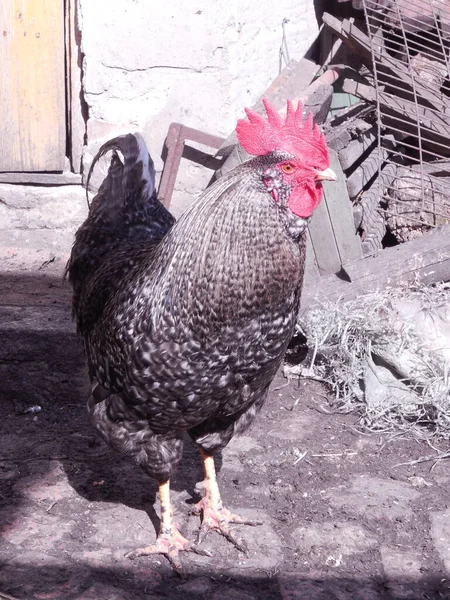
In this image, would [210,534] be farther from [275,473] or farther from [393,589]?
[393,589]

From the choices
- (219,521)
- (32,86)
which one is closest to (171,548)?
(219,521)

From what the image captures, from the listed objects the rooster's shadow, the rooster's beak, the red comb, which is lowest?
the rooster's shadow

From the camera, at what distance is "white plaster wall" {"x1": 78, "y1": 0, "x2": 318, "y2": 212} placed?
5668 mm

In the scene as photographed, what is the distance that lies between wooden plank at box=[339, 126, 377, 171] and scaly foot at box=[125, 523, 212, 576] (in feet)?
10.1

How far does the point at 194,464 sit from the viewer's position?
13.9 feet

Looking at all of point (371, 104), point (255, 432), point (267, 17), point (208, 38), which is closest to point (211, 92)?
point (208, 38)

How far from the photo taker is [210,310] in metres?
3.00

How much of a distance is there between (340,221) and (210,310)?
239cm

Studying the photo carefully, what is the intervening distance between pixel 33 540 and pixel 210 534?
0.80 meters

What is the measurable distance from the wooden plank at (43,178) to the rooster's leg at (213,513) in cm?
316

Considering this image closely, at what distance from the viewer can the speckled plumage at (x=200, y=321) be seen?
2959mm

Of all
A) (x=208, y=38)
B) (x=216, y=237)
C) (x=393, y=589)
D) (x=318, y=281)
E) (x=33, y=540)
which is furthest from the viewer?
(x=208, y=38)

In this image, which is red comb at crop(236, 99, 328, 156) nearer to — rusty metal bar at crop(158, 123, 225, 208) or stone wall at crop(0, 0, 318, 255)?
rusty metal bar at crop(158, 123, 225, 208)

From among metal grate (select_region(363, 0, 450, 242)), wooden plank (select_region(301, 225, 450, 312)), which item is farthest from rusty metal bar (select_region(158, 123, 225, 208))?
wooden plank (select_region(301, 225, 450, 312))
